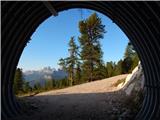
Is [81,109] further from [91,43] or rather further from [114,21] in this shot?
[91,43]

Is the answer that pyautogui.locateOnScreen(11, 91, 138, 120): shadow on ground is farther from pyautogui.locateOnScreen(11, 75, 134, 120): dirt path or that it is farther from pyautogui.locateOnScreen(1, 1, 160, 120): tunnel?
pyautogui.locateOnScreen(1, 1, 160, 120): tunnel

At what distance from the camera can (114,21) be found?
16.0 meters

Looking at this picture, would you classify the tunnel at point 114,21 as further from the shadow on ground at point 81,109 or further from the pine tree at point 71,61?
the pine tree at point 71,61

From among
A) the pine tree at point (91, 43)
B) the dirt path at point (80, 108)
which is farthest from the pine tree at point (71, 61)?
the dirt path at point (80, 108)

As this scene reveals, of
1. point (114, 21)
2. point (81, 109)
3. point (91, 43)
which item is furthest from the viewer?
point (91, 43)

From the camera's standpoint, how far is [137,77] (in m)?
23.8

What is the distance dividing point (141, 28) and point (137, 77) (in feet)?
36.8

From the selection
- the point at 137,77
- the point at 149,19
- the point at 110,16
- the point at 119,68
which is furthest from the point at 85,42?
the point at 149,19

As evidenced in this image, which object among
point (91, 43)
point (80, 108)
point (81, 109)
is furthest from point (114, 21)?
point (91, 43)

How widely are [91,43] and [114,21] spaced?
52.3 metres

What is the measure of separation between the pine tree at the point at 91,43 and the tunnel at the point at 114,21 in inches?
1974

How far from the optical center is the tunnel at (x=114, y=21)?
12.2 m

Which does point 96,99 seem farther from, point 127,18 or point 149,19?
point 149,19

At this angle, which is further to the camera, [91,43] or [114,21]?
[91,43]
